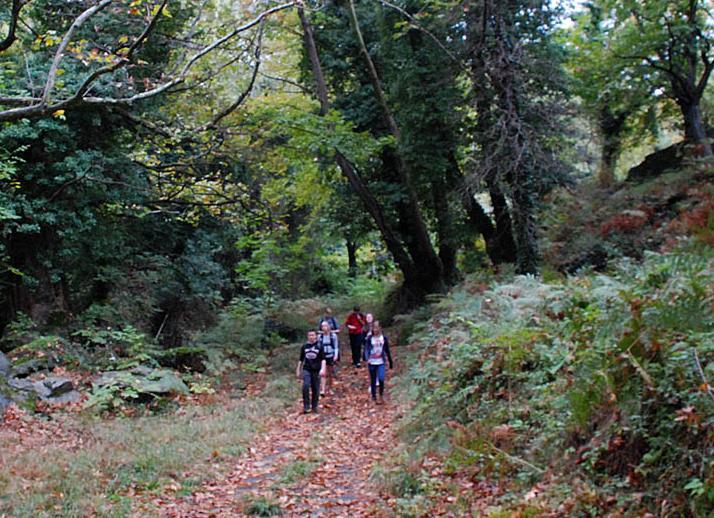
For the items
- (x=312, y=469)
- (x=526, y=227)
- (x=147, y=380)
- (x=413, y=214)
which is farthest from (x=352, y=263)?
(x=312, y=469)

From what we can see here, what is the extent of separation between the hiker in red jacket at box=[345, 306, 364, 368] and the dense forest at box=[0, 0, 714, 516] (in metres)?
1.20

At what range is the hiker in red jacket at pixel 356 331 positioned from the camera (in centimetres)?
1720

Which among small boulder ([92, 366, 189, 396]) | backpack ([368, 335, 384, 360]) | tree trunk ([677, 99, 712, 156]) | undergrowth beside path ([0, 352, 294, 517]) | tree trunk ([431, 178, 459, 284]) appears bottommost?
undergrowth beside path ([0, 352, 294, 517])

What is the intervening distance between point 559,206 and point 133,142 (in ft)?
39.9

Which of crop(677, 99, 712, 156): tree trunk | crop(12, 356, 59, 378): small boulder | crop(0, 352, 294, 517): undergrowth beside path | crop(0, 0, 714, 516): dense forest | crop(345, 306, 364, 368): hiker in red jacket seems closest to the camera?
crop(0, 0, 714, 516): dense forest

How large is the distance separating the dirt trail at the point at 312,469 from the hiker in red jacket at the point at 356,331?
3.92 meters

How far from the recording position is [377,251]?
94.5ft

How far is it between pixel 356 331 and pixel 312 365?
15.7 feet

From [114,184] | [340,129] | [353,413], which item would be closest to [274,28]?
[340,129]

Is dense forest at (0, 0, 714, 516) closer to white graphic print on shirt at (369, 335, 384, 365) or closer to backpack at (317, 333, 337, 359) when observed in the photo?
white graphic print on shirt at (369, 335, 384, 365)

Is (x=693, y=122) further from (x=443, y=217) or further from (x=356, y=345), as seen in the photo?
(x=356, y=345)

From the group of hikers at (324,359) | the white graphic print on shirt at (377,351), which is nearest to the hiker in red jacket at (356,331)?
the group of hikers at (324,359)

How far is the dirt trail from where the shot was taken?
7.27 meters

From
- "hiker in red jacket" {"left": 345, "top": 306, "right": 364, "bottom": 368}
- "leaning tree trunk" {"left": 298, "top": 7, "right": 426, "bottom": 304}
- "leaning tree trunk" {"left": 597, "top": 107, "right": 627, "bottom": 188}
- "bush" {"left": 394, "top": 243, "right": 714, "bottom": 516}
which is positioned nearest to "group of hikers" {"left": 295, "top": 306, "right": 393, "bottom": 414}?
"hiker in red jacket" {"left": 345, "top": 306, "right": 364, "bottom": 368}
